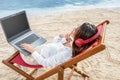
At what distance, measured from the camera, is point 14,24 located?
3250mm

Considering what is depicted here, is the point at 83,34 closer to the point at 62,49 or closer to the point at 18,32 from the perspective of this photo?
the point at 62,49

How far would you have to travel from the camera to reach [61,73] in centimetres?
276

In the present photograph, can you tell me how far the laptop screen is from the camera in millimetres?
3090

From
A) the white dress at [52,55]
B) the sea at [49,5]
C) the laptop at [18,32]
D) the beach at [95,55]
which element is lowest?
the sea at [49,5]

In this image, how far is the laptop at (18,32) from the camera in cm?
312

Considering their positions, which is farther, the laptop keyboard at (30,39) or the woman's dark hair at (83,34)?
the laptop keyboard at (30,39)

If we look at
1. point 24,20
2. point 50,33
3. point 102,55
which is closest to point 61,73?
point 24,20

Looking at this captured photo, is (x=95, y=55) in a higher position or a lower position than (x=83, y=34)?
lower

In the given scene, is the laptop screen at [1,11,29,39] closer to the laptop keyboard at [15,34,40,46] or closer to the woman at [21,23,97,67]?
the laptop keyboard at [15,34,40,46]

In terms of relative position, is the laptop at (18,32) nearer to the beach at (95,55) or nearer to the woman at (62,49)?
the woman at (62,49)

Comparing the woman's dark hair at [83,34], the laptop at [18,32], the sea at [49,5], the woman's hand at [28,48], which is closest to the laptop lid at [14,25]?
the laptop at [18,32]

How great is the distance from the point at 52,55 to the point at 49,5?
7.14m

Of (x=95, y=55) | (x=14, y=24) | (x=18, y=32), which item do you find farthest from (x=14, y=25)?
(x=95, y=55)

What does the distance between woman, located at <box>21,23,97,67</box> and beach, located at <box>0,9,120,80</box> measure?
2.96ft
